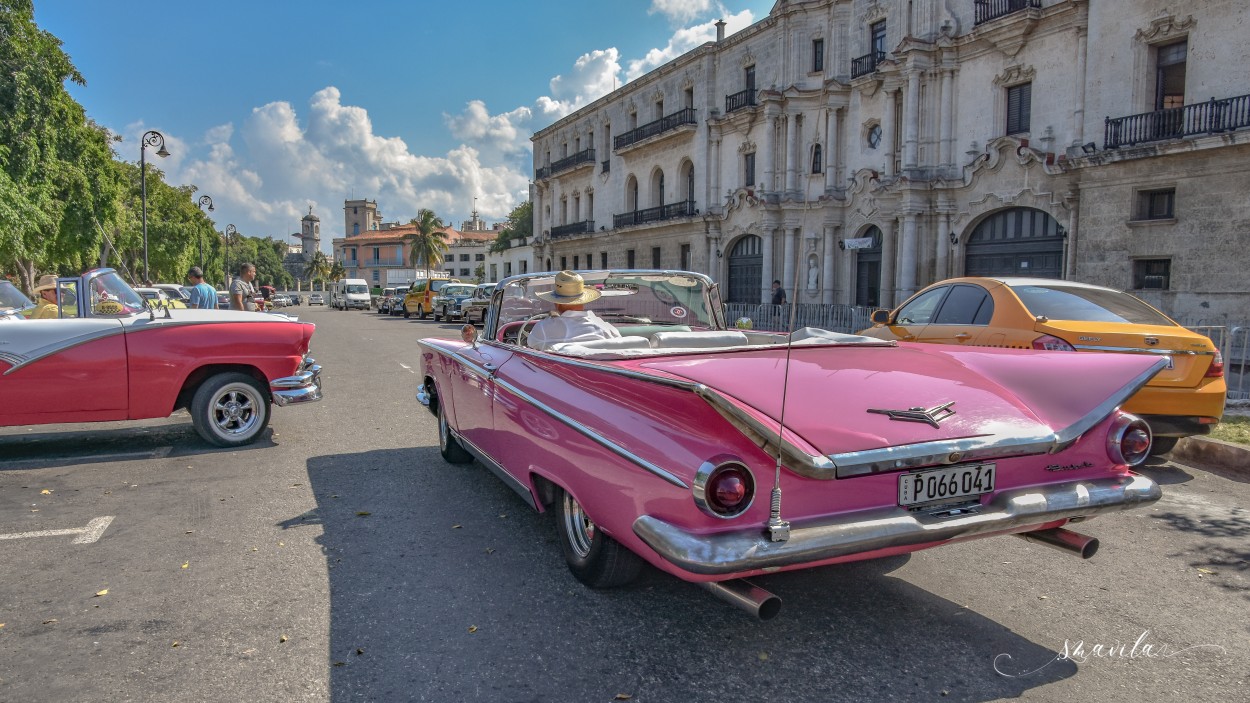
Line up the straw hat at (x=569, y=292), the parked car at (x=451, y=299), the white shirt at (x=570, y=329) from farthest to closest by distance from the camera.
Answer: the parked car at (x=451, y=299), the straw hat at (x=569, y=292), the white shirt at (x=570, y=329)

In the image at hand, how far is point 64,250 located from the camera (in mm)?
24969

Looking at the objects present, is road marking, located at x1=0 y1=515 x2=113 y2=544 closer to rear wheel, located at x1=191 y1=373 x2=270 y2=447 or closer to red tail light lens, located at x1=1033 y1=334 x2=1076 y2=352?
rear wheel, located at x1=191 y1=373 x2=270 y2=447

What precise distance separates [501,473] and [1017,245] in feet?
69.6

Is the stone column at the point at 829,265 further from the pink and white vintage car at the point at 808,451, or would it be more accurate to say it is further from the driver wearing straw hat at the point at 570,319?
the pink and white vintage car at the point at 808,451

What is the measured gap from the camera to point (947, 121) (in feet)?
77.0

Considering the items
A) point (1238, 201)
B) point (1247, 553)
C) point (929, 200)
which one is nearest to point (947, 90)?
point (929, 200)

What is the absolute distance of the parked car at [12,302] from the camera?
758 centimetres

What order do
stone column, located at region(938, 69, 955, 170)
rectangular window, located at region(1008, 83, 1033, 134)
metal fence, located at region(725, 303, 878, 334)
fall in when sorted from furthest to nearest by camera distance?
stone column, located at region(938, 69, 955, 170) → rectangular window, located at region(1008, 83, 1033, 134) → metal fence, located at region(725, 303, 878, 334)

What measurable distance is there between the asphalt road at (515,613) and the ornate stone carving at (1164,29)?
53.4ft

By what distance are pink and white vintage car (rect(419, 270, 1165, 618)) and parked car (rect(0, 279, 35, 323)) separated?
6.33 metres

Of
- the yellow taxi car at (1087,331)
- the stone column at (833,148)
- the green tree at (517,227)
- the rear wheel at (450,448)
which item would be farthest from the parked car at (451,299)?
the green tree at (517,227)

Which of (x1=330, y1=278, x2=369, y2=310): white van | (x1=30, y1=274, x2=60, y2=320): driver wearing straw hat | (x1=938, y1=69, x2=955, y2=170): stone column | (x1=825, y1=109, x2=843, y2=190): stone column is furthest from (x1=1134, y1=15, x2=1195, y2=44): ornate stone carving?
(x1=330, y1=278, x2=369, y2=310): white van

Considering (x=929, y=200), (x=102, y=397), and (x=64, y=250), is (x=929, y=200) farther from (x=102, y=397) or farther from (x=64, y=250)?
(x=64, y=250)

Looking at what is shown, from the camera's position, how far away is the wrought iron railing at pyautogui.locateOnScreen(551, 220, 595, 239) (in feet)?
151
